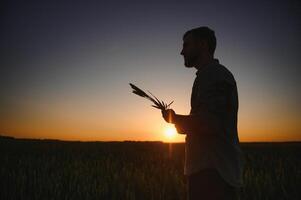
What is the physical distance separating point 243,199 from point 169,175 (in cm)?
242

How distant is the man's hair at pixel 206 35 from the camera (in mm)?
2928

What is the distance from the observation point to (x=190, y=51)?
294 cm

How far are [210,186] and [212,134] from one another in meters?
0.36

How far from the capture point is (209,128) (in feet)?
8.33

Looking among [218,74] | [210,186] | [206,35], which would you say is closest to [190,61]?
[206,35]

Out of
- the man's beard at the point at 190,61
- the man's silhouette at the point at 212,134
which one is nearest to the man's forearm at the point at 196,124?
the man's silhouette at the point at 212,134

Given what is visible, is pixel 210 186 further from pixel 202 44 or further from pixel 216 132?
pixel 202 44

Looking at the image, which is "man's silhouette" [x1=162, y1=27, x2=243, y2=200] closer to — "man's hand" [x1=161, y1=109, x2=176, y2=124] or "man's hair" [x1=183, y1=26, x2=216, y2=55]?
"man's hand" [x1=161, y1=109, x2=176, y2=124]

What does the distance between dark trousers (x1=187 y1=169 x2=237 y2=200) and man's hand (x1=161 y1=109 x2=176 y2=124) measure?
1.37 ft

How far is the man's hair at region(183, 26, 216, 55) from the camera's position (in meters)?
2.93

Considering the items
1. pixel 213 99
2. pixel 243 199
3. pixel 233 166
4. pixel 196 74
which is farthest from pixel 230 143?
pixel 243 199

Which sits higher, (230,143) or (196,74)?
(196,74)

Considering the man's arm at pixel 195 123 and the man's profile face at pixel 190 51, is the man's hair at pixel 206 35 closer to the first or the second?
the man's profile face at pixel 190 51

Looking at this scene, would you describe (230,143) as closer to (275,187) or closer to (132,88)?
(132,88)
